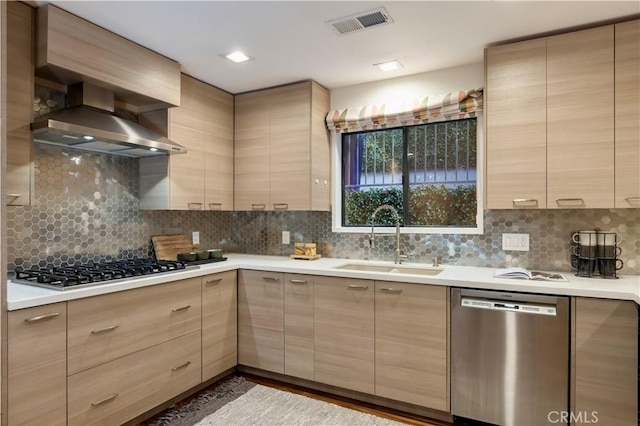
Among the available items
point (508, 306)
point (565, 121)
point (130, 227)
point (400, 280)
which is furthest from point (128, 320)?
point (565, 121)

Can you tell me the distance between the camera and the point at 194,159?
3.17m

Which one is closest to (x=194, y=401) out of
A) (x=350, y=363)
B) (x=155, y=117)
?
(x=350, y=363)

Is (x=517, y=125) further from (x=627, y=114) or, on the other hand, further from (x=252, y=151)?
(x=252, y=151)

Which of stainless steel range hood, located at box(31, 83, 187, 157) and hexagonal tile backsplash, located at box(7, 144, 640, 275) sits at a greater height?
stainless steel range hood, located at box(31, 83, 187, 157)

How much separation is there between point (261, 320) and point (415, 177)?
1.73 meters

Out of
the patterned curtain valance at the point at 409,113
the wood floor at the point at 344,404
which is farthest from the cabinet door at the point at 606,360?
the patterned curtain valance at the point at 409,113

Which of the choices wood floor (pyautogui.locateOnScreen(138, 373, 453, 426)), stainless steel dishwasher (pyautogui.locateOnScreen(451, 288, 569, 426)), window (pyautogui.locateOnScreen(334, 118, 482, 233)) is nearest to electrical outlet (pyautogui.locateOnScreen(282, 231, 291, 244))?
window (pyautogui.locateOnScreen(334, 118, 482, 233))

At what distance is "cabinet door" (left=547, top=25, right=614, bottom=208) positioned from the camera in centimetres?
226

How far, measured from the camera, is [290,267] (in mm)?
2883

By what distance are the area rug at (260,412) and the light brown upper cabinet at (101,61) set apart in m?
2.16

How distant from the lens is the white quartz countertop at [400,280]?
6.23ft

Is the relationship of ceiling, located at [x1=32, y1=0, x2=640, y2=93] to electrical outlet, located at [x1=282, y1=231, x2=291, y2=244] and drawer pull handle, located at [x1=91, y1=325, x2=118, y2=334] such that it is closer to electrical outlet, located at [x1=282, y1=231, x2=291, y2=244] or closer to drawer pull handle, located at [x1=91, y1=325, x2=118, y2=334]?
electrical outlet, located at [x1=282, y1=231, x2=291, y2=244]

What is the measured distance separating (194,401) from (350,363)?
1.12 meters

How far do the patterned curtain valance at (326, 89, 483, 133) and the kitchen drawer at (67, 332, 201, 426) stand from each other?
210 centimetres
